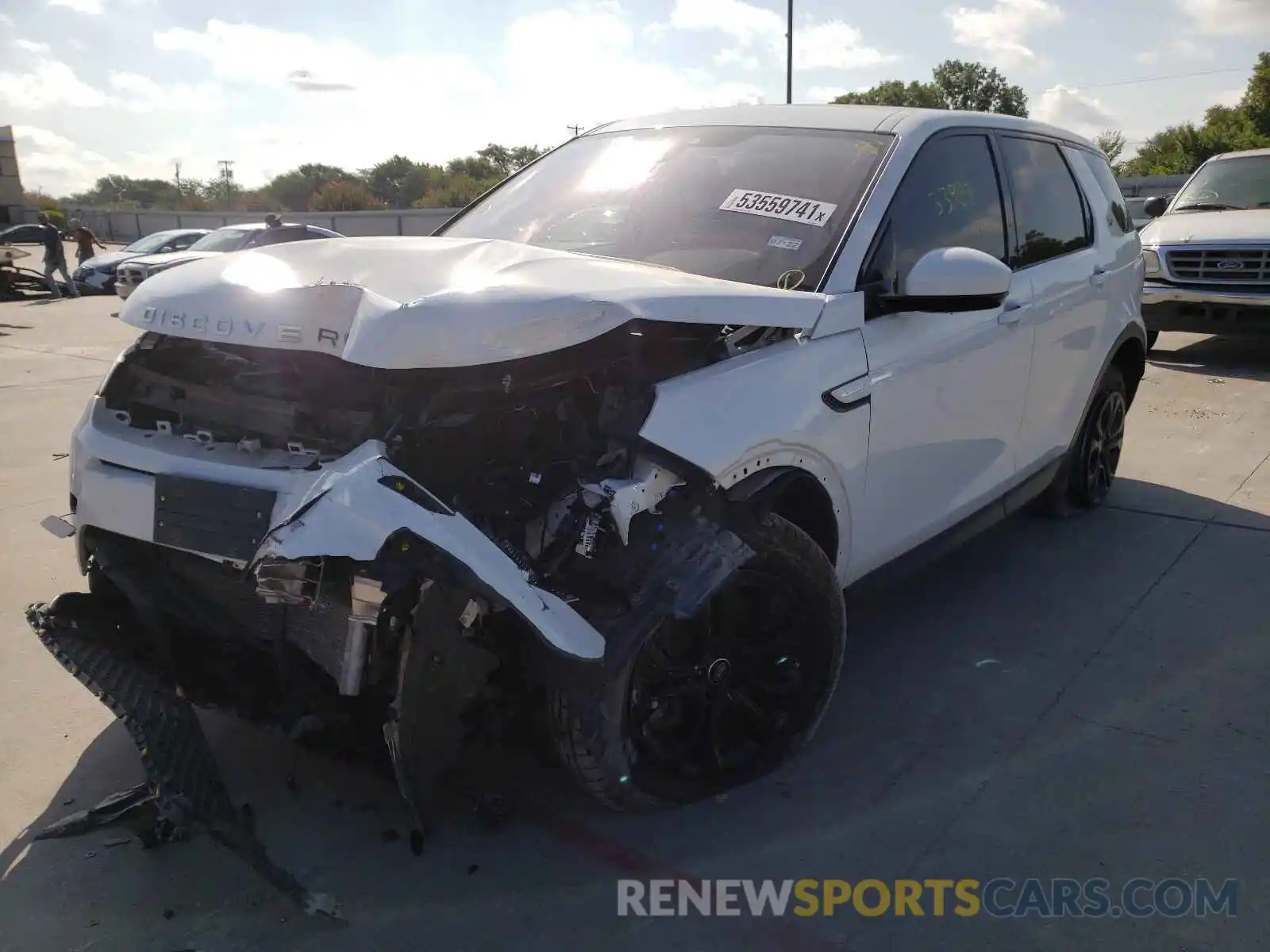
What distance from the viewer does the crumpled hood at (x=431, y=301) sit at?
2371 millimetres

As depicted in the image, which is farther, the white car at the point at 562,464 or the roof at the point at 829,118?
the roof at the point at 829,118

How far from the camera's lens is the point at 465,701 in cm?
242

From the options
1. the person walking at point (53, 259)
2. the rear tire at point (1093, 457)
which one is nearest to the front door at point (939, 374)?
the rear tire at point (1093, 457)

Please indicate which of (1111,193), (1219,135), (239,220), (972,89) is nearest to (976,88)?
(972,89)

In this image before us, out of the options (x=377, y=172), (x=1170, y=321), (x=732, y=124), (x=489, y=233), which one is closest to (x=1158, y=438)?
(x=1170, y=321)

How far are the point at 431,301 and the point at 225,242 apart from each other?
15.0 m

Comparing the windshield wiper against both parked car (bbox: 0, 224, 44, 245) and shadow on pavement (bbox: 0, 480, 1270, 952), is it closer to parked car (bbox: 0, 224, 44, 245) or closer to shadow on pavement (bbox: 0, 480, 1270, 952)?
shadow on pavement (bbox: 0, 480, 1270, 952)

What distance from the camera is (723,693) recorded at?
2.77 m

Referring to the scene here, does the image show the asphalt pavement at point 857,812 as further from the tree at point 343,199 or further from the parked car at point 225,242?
the tree at point 343,199

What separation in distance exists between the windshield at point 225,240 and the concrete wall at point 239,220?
2322 cm

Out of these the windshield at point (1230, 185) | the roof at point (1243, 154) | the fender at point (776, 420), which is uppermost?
the roof at point (1243, 154)

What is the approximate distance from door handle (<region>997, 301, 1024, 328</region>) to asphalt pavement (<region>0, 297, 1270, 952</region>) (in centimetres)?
107

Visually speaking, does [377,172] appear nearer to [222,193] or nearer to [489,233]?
[222,193]

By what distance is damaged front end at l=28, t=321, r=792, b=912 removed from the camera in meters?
2.25
